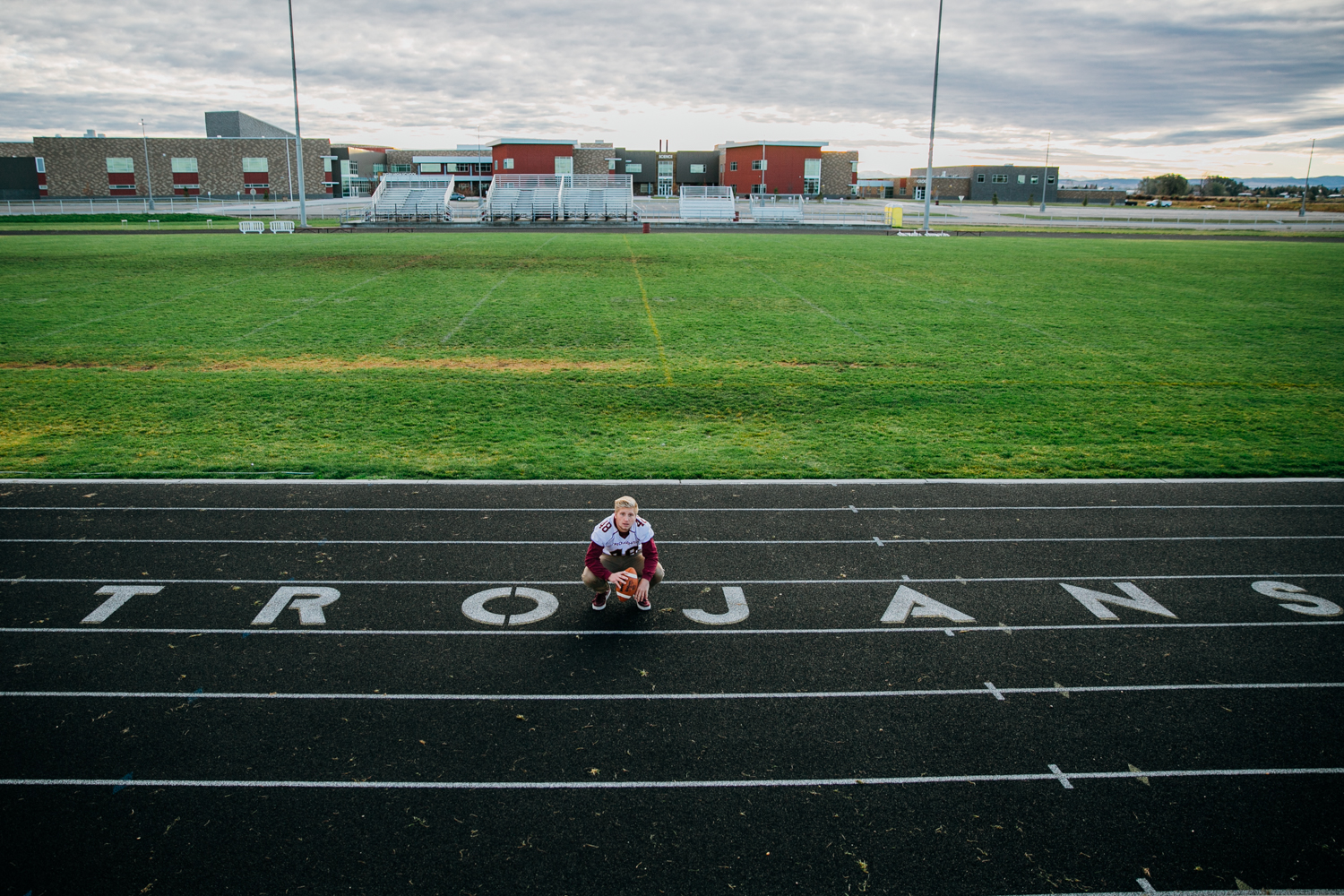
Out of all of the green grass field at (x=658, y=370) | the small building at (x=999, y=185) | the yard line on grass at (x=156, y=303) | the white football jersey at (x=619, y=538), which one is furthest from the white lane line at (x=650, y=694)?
the small building at (x=999, y=185)

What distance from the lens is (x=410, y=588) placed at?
744 centimetres

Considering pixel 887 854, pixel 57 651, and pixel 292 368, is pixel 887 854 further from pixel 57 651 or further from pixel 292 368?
pixel 292 368

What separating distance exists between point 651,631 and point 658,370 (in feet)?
30.3

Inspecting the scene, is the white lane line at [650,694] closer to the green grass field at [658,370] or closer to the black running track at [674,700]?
the black running track at [674,700]

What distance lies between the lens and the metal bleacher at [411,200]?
53.5 metres

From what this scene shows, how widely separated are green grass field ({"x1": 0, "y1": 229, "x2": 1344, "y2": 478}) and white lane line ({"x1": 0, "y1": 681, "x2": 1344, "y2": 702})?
444cm

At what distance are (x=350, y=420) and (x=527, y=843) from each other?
9.16 m

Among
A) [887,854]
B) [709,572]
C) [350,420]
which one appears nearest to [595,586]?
[709,572]

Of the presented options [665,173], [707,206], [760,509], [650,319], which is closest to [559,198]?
[707,206]

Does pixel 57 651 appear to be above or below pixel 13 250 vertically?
below

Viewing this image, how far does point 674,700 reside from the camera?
5.95 meters

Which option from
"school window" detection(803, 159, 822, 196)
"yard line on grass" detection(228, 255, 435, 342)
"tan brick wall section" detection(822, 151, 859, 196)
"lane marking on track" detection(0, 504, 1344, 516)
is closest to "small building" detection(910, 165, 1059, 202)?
"tan brick wall section" detection(822, 151, 859, 196)

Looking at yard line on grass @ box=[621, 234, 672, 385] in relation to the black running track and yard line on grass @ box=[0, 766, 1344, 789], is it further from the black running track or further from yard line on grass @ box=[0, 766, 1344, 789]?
yard line on grass @ box=[0, 766, 1344, 789]

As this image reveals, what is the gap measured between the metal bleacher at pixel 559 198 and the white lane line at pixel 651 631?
49502 millimetres
